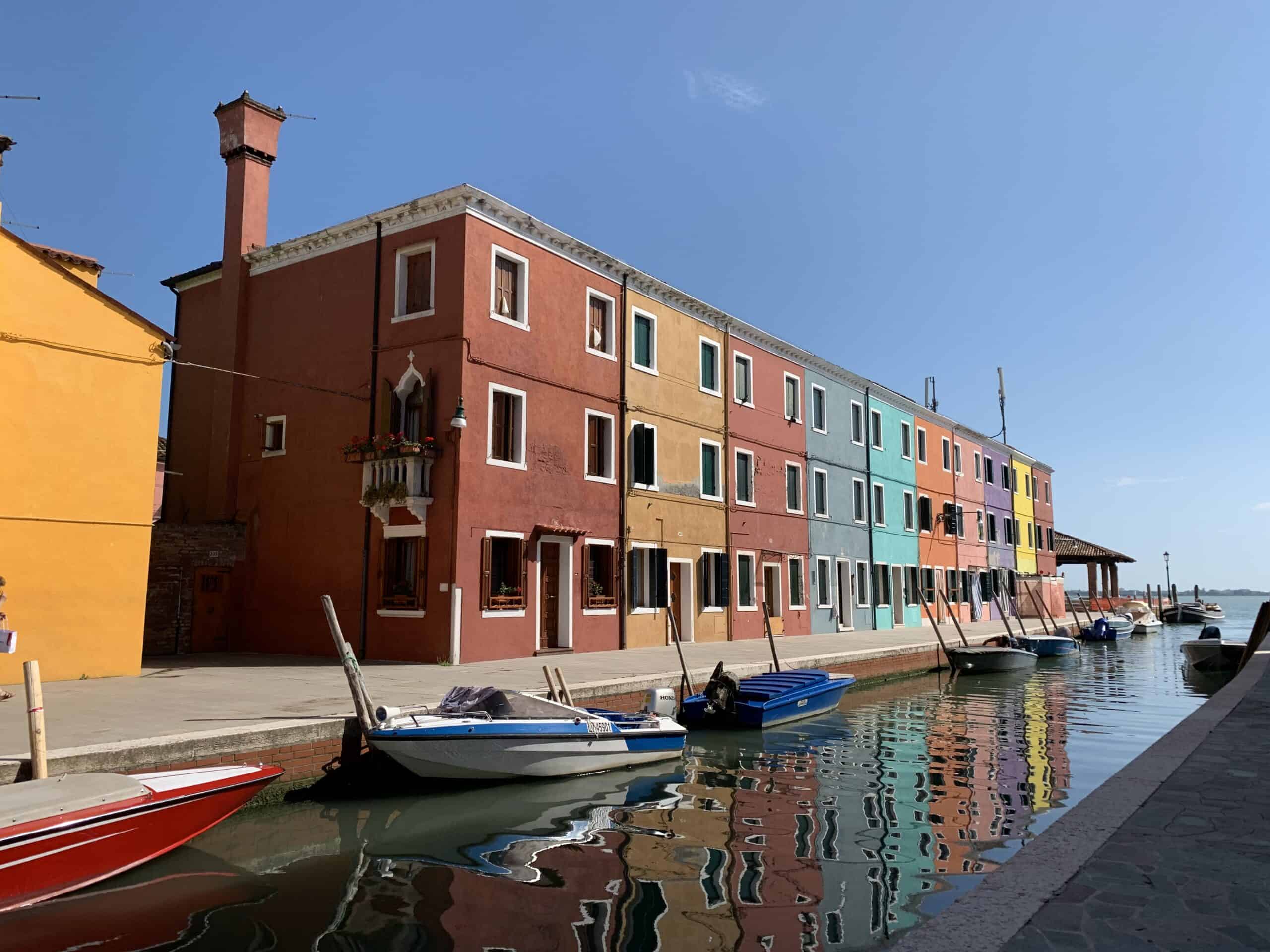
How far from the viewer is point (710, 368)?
24281 mm

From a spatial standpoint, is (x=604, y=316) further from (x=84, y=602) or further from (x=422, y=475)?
(x=84, y=602)

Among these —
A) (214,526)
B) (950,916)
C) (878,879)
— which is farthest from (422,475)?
(950,916)

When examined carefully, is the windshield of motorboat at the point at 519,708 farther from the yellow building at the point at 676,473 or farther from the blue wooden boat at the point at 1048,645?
the blue wooden boat at the point at 1048,645

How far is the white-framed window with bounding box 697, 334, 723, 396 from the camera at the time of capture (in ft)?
78.5

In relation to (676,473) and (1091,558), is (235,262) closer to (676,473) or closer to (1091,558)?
(676,473)

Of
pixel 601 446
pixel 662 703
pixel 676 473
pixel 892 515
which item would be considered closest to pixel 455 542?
pixel 601 446

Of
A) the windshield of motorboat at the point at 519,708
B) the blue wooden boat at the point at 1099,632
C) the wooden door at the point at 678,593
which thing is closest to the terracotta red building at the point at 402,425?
the wooden door at the point at 678,593

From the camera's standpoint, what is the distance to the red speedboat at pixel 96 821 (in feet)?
18.6

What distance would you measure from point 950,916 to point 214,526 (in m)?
17.6

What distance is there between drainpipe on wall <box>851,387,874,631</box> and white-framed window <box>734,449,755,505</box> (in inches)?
285

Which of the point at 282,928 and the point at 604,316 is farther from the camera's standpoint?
the point at 604,316

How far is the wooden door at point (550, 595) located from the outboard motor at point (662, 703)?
6265 millimetres

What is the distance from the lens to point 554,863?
673 centimetres

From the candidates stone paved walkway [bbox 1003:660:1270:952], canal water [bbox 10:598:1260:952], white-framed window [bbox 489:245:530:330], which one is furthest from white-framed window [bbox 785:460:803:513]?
stone paved walkway [bbox 1003:660:1270:952]
